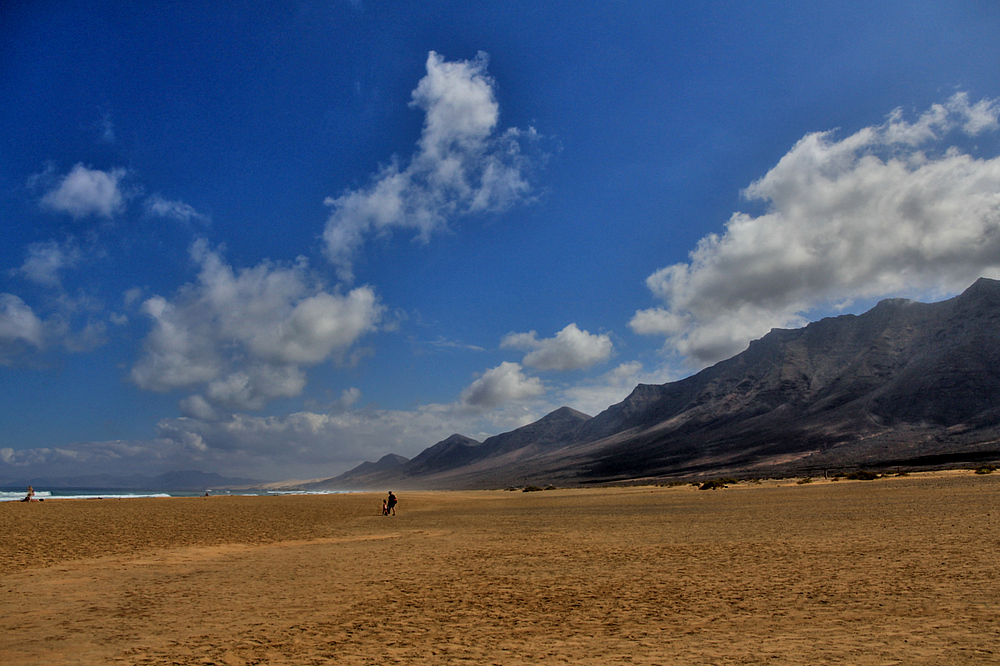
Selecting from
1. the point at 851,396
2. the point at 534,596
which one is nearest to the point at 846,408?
the point at 851,396

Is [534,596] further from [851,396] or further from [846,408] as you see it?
[851,396]

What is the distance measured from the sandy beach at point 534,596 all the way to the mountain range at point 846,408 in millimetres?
68361

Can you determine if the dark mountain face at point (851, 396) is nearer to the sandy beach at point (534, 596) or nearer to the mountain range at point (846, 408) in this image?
the mountain range at point (846, 408)

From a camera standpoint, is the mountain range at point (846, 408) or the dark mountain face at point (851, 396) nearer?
the mountain range at point (846, 408)

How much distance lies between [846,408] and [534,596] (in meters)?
147

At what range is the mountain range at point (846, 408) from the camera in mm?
96375

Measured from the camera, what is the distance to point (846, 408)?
132 m

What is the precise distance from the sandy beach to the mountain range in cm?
6836

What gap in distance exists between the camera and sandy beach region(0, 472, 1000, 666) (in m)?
7.90

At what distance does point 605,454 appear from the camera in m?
169

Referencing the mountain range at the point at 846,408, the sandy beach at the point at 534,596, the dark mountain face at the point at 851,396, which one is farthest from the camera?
the dark mountain face at the point at 851,396

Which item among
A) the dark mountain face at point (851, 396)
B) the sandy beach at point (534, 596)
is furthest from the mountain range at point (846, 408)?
the sandy beach at point (534, 596)

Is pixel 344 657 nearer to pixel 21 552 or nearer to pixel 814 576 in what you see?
pixel 814 576

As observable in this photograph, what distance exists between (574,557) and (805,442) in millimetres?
119964
